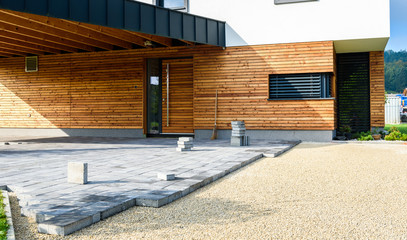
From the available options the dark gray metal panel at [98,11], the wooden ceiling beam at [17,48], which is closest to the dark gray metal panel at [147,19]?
the dark gray metal panel at [98,11]

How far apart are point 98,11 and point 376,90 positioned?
32.0 ft

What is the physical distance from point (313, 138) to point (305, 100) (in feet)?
3.94

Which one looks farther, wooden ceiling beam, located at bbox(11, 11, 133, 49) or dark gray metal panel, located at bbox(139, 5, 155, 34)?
dark gray metal panel, located at bbox(139, 5, 155, 34)

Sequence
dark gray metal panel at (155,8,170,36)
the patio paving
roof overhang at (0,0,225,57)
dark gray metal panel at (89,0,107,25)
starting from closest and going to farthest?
the patio paving
roof overhang at (0,0,225,57)
dark gray metal panel at (89,0,107,25)
dark gray metal panel at (155,8,170,36)

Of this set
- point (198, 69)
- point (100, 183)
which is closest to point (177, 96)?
point (198, 69)

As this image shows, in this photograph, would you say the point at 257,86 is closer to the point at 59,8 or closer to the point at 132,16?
the point at 132,16

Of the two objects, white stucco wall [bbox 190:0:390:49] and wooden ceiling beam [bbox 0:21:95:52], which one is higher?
white stucco wall [bbox 190:0:390:49]

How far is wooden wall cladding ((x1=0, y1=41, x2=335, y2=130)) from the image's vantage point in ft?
38.0

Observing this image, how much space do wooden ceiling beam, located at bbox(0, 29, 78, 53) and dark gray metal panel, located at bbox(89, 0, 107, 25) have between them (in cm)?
327

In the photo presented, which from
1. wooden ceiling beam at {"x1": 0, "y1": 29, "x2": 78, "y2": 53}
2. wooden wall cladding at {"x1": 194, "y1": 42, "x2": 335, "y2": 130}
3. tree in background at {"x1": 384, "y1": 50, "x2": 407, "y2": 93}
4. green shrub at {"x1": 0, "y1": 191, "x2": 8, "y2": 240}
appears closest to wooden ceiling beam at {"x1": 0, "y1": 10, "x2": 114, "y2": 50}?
wooden ceiling beam at {"x1": 0, "y1": 29, "x2": 78, "y2": 53}

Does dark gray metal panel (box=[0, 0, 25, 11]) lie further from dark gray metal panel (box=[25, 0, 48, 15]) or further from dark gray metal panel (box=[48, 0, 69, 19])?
dark gray metal panel (box=[48, 0, 69, 19])

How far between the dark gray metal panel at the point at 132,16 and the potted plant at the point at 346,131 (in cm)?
518

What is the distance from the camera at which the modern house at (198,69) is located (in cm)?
1108

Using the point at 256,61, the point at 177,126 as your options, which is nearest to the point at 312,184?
the point at 256,61
